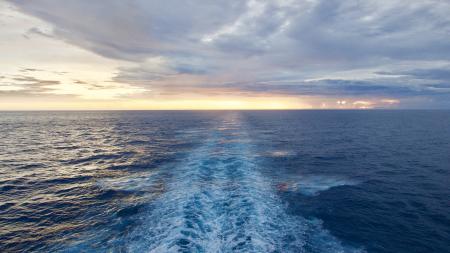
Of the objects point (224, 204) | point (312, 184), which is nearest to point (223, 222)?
point (224, 204)

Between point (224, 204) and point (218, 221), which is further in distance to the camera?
point (224, 204)

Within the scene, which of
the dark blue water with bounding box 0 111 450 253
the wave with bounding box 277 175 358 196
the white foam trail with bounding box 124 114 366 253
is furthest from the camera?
the wave with bounding box 277 175 358 196

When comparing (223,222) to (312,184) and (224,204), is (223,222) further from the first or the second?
(312,184)

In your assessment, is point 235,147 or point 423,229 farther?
point 235,147

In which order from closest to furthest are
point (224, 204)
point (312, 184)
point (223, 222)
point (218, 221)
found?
1. point (223, 222)
2. point (218, 221)
3. point (224, 204)
4. point (312, 184)

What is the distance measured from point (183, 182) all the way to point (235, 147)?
25548mm

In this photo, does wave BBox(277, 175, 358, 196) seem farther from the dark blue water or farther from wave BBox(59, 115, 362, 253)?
wave BBox(59, 115, 362, 253)

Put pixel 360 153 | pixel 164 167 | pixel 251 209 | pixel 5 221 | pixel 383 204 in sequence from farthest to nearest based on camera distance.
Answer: pixel 360 153 → pixel 164 167 → pixel 383 204 → pixel 251 209 → pixel 5 221

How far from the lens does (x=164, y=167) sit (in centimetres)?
3984

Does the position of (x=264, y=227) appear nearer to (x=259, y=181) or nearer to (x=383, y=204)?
(x=259, y=181)

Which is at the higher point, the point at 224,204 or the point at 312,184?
the point at 224,204

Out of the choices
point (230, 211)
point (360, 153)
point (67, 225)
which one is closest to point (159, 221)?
point (230, 211)

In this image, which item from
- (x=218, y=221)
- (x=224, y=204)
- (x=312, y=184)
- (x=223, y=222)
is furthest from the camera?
(x=312, y=184)

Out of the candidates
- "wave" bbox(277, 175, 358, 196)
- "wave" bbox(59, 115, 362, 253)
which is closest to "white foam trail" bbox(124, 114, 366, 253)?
"wave" bbox(59, 115, 362, 253)
